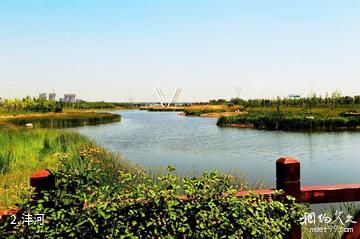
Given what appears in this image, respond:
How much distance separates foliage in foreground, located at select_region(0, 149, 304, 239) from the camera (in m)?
2.90

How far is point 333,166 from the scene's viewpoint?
16.6m

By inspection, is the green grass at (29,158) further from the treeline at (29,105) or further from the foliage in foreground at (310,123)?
the treeline at (29,105)

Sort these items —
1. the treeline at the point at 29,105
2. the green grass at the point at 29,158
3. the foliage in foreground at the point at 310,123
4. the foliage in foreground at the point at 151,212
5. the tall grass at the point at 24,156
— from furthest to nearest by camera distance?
the treeline at the point at 29,105 → the foliage in foreground at the point at 310,123 → the green grass at the point at 29,158 → the tall grass at the point at 24,156 → the foliage in foreground at the point at 151,212

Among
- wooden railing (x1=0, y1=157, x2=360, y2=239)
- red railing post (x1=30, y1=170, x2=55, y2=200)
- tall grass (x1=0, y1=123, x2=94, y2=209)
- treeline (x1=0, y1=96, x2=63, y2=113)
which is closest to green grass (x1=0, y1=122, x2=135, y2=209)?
tall grass (x1=0, y1=123, x2=94, y2=209)

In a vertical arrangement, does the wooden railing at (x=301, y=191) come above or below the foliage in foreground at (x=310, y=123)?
above

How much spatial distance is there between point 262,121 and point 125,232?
42.0 m

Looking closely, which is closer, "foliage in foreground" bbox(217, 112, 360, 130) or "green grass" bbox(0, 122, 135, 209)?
"green grass" bbox(0, 122, 135, 209)

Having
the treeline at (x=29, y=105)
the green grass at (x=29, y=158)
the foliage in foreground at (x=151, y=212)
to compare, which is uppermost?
the treeline at (x=29, y=105)

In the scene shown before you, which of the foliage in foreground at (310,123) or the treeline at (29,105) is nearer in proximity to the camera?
the foliage in foreground at (310,123)

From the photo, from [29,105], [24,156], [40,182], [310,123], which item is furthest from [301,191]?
[29,105]

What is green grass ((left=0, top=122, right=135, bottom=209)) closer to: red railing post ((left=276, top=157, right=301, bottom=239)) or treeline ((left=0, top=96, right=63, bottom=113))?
red railing post ((left=276, top=157, right=301, bottom=239))

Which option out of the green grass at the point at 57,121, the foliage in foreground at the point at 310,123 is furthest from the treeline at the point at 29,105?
the foliage in foreground at the point at 310,123

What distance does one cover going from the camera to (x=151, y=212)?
306 cm

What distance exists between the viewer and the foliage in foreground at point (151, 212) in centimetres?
290
